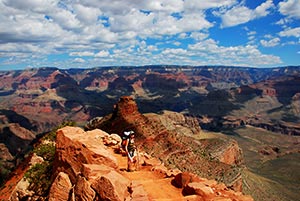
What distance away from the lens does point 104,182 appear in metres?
22.7

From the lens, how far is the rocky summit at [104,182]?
2300 centimetres

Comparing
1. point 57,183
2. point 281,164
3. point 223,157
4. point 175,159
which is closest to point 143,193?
point 57,183

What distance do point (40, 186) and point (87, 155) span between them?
6.07 meters

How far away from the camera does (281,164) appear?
17325 centimetres

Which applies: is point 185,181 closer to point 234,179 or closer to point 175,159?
point 175,159

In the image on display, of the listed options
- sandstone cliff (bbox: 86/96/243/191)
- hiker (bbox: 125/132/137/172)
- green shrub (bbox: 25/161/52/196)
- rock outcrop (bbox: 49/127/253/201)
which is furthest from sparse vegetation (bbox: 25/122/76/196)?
sandstone cliff (bbox: 86/96/243/191)

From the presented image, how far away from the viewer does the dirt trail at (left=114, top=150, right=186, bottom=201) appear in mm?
25289

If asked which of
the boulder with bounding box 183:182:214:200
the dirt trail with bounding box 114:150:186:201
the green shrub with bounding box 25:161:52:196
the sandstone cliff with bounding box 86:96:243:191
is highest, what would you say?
the boulder with bounding box 183:182:214:200

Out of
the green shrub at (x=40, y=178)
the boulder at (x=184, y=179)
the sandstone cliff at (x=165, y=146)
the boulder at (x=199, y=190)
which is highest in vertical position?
the boulder at (x=199, y=190)

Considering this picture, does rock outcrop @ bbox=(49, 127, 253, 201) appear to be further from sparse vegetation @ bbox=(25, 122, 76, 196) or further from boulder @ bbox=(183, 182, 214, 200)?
sparse vegetation @ bbox=(25, 122, 76, 196)

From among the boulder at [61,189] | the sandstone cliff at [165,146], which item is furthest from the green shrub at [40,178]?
the sandstone cliff at [165,146]

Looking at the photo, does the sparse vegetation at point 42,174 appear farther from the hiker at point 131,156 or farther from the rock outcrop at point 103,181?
the hiker at point 131,156

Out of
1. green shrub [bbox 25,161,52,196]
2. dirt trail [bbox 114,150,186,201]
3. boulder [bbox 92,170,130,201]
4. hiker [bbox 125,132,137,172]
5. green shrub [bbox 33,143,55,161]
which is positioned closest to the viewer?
boulder [bbox 92,170,130,201]

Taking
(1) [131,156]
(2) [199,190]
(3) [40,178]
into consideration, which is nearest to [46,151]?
(3) [40,178]
